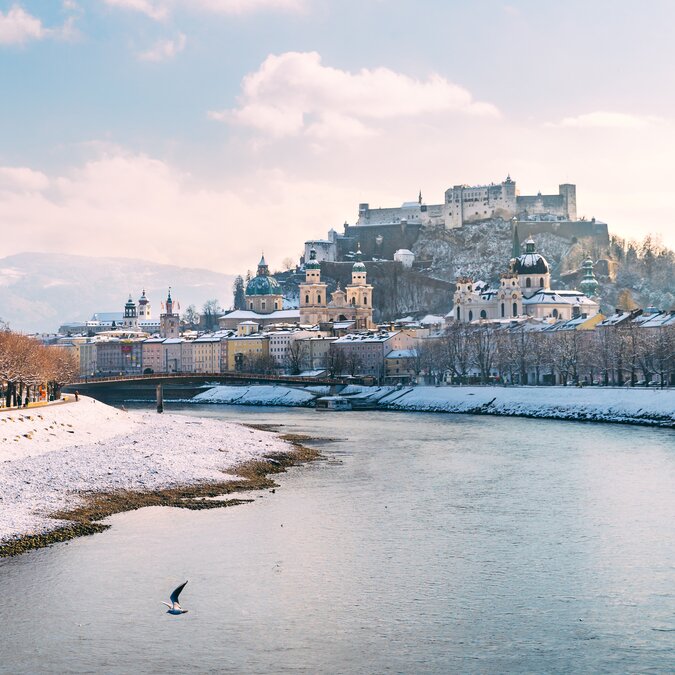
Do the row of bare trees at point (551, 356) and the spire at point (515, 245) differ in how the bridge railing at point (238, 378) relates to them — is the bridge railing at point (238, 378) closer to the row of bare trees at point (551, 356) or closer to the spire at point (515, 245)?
the row of bare trees at point (551, 356)

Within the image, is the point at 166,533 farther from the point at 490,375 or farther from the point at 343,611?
the point at 490,375

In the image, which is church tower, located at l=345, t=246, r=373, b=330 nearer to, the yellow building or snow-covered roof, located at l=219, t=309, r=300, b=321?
snow-covered roof, located at l=219, t=309, r=300, b=321

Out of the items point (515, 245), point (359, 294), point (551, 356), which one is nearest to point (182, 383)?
point (551, 356)

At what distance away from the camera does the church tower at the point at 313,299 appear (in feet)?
495

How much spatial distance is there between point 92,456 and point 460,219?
129719 millimetres

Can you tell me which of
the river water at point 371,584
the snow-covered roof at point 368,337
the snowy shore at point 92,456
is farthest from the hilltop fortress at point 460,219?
the river water at point 371,584

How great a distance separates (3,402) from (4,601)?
37408 millimetres

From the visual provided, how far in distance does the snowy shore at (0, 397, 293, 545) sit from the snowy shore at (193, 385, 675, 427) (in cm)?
1974

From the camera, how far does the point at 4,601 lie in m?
20.4

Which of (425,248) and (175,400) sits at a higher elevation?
(425,248)

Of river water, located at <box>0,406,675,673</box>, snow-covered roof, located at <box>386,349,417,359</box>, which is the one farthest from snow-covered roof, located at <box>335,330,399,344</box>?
river water, located at <box>0,406,675,673</box>

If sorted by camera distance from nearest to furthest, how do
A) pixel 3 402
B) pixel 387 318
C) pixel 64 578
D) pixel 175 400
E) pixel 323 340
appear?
1. pixel 64 578
2. pixel 3 402
3. pixel 175 400
4. pixel 323 340
5. pixel 387 318

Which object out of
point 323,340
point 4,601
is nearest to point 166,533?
point 4,601

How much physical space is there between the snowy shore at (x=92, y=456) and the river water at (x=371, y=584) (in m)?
2.53
